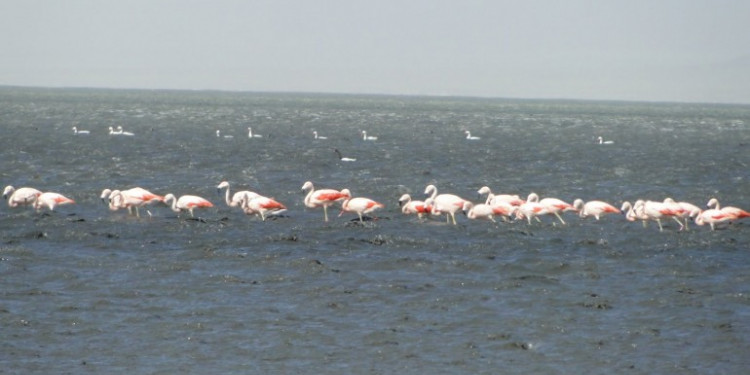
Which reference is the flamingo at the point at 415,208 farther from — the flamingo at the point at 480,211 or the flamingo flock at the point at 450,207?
the flamingo at the point at 480,211

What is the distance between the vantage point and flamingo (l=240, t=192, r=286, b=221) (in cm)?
2839

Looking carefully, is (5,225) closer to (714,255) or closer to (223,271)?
(223,271)

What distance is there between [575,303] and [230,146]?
42.6 m

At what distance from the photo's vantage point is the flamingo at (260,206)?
1118 inches

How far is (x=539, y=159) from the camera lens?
53.5 meters

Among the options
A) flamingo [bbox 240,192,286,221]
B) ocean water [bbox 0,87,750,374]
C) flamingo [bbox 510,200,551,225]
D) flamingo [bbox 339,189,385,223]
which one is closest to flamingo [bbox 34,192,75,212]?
ocean water [bbox 0,87,750,374]

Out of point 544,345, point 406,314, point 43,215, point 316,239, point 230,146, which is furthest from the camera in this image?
point 230,146

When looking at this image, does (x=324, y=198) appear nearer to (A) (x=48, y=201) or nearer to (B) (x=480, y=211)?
(B) (x=480, y=211)

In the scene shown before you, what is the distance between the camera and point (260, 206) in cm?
2836

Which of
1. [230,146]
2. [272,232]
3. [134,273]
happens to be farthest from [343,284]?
[230,146]

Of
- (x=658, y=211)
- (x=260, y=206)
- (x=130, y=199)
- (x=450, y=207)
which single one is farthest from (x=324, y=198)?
(x=658, y=211)

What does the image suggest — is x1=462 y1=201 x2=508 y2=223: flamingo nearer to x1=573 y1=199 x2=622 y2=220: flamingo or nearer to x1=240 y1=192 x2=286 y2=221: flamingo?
x1=573 y1=199 x2=622 y2=220: flamingo

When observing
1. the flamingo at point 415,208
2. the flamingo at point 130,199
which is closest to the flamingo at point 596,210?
the flamingo at point 415,208

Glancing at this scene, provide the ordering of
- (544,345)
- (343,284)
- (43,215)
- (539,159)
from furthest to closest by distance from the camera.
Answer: (539,159) < (43,215) < (343,284) < (544,345)
